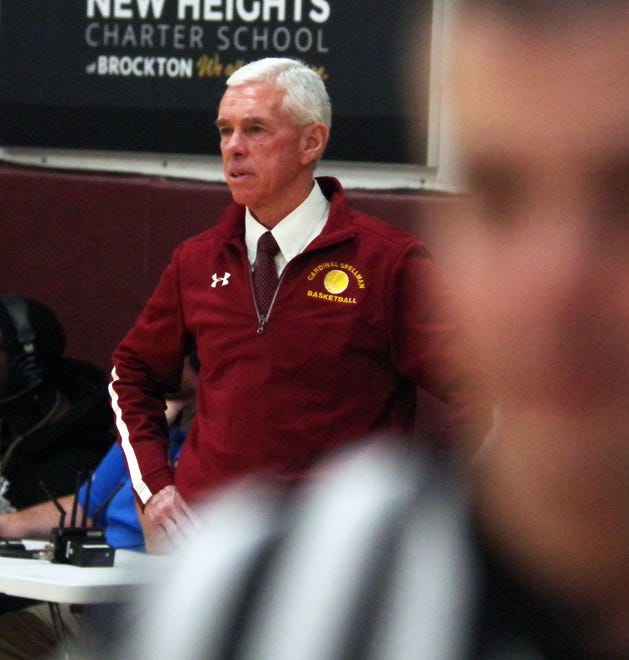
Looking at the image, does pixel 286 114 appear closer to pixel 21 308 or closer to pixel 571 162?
pixel 21 308

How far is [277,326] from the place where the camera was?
3201 mm

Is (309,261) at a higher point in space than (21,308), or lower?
higher

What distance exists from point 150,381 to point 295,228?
565 mm

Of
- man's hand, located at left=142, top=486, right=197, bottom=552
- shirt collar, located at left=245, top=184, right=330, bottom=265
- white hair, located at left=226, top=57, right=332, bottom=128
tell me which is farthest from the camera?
white hair, located at left=226, top=57, right=332, bottom=128

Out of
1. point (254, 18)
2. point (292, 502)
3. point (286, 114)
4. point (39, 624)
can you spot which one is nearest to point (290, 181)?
point (286, 114)

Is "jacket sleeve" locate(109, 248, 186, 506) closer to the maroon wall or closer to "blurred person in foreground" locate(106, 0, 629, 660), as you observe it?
the maroon wall

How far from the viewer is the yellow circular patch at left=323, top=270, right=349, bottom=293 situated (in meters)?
3.22

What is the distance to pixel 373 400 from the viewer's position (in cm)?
322

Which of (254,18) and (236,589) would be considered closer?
(236,589)

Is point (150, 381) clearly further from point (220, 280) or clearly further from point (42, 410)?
point (42, 410)

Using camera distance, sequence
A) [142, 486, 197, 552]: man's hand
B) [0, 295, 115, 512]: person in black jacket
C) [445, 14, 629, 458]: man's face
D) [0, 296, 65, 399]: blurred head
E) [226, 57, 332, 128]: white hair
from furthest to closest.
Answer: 1. [0, 296, 65, 399]: blurred head
2. [0, 295, 115, 512]: person in black jacket
3. [226, 57, 332, 128]: white hair
4. [142, 486, 197, 552]: man's hand
5. [445, 14, 629, 458]: man's face

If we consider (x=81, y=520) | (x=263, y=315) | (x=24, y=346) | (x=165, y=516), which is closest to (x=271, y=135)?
(x=263, y=315)

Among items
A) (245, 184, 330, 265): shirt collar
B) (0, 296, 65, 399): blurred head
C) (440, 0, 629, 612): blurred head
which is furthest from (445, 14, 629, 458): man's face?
(0, 296, 65, 399): blurred head

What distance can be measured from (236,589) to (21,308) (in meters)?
4.20
